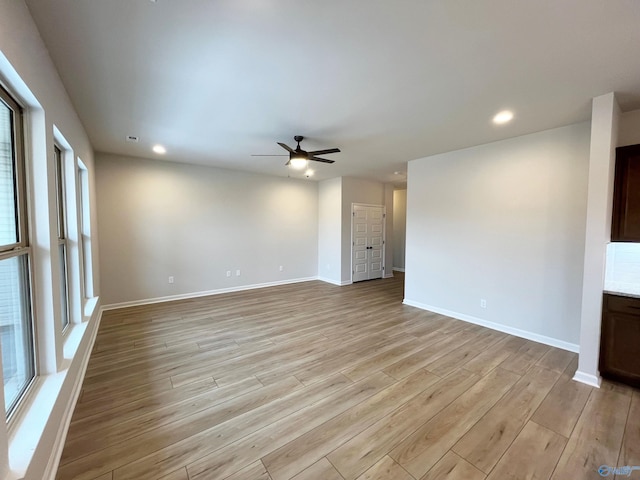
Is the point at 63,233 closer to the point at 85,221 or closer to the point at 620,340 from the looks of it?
the point at 85,221

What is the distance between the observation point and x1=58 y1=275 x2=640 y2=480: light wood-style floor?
1682mm

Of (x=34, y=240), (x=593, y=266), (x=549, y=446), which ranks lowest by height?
(x=549, y=446)

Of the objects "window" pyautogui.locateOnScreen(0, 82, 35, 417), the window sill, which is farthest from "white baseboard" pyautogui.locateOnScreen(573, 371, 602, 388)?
"window" pyautogui.locateOnScreen(0, 82, 35, 417)

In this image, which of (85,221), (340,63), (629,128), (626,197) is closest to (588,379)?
(626,197)

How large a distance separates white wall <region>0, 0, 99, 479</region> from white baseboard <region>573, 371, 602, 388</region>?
420 centimetres

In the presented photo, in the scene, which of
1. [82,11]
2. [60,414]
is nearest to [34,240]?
[60,414]

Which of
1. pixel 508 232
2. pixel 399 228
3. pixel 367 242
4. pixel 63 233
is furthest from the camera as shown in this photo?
pixel 399 228

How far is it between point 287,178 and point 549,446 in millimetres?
6223

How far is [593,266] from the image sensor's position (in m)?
2.53

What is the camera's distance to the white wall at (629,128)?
9.06 feet

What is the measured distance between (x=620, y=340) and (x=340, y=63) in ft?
11.9

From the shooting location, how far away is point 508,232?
376 cm

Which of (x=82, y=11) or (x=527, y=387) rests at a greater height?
(x=82, y=11)

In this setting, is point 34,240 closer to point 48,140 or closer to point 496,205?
point 48,140
